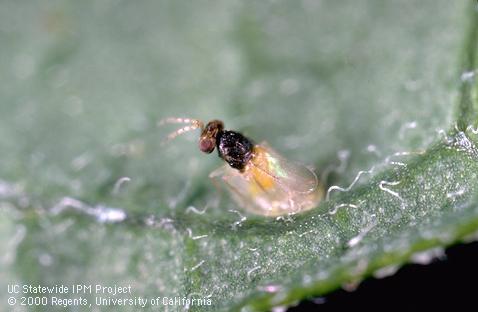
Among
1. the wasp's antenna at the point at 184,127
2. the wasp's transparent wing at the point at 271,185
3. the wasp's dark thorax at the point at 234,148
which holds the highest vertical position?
the wasp's antenna at the point at 184,127

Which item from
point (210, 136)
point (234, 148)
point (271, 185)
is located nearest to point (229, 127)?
point (234, 148)

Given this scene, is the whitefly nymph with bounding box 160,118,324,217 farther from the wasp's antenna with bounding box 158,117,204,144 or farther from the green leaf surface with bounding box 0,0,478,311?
the green leaf surface with bounding box 0,0,478,311

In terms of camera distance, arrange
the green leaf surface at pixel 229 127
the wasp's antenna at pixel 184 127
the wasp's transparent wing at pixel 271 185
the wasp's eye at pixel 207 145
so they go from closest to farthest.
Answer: the green leaf surface at pixel 229 127, the wasp's transparent wing at pixel 271 185, the wasp's eye at pixel 207 145, the wasp's antenna at pixel 184 127

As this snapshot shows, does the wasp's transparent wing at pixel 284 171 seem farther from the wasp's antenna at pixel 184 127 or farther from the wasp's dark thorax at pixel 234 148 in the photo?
the wasp's antenna at pixel 184 127

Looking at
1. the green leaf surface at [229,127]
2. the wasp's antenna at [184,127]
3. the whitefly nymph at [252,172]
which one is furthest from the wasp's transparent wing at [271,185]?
the wasp's antenna at [184,127]

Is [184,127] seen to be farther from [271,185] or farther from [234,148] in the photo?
[271,185]

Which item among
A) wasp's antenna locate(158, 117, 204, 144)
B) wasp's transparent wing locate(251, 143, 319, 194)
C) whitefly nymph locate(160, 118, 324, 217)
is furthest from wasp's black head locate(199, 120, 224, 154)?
wasp's transparent wing locate(251, 143, 319, 194)

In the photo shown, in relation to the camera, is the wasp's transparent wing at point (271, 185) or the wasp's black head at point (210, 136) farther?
the wasp's black head at point (210, 136)

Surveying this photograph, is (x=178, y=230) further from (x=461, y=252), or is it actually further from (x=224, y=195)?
(x=461, y=252)
